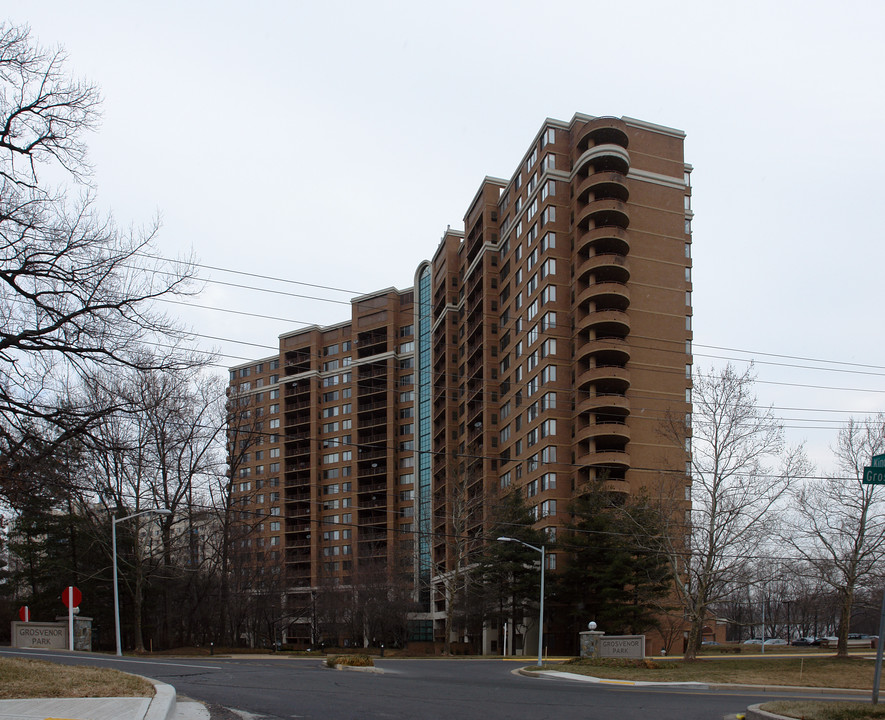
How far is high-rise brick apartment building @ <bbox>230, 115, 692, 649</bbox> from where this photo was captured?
71.9m

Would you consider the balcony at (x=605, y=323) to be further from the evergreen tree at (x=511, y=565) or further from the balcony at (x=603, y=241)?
the evergreen tree at (x=511, y=565)

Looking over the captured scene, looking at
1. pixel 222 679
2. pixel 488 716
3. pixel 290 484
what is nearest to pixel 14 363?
pixel 222 679

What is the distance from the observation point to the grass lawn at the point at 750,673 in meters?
24.8

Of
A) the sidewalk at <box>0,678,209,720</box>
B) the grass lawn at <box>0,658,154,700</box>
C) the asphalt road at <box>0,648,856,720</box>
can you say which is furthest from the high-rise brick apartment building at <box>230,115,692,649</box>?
the sidewalk at <box>0,678,209,720</box>

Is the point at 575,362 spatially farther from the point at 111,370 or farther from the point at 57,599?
the point at 111,370

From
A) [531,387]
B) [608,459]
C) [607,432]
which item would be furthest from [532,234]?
[608,459]

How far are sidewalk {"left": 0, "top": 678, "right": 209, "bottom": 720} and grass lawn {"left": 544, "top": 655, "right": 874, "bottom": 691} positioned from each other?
55.5ft

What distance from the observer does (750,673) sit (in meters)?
28.7

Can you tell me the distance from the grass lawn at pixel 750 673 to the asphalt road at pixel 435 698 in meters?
2.93

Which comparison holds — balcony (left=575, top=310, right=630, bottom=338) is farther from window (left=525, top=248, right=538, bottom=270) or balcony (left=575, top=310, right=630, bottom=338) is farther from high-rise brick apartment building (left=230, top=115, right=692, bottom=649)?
window (left=525, top=248, right=538, bottom=270)

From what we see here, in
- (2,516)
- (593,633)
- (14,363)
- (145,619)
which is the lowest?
(145,619)

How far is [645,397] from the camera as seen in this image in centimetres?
7294

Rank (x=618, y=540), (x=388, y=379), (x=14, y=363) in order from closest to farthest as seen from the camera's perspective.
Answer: (x=14, y=363), (x=618, y=540), (x=388, y=379)

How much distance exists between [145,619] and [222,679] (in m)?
44.2
